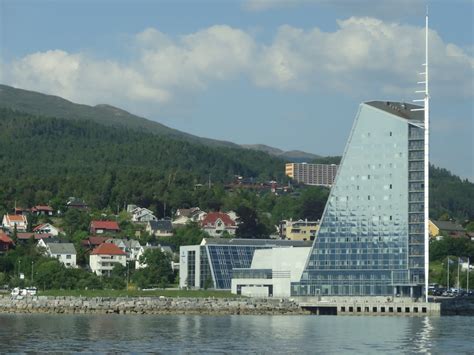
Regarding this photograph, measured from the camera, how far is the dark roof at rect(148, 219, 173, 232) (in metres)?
193

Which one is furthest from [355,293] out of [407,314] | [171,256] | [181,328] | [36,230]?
[36,230]

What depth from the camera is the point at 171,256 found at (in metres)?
152

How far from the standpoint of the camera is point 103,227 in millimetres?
180250

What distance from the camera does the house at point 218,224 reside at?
18988 cm

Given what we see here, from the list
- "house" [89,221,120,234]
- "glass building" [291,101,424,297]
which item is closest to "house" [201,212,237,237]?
"house" [89,221,120,234]

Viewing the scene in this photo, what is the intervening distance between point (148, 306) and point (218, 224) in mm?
80313

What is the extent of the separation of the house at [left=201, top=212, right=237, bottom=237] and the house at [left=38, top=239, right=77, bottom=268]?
33738 mm

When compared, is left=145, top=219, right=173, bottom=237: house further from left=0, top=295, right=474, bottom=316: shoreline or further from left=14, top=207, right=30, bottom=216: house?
left=0, top=295, right=474, bottom=316: shoreline

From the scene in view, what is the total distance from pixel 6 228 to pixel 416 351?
115 m

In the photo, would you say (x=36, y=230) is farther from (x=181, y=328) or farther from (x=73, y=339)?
(x=73, y=339)

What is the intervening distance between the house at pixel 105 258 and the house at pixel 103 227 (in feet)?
66.0

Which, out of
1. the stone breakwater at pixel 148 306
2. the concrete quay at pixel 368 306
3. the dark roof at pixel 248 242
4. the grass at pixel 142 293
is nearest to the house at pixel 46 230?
the dark roof at pixel 248 242

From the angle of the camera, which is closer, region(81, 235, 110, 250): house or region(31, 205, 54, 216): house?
region(81, 235, 110, 250): house

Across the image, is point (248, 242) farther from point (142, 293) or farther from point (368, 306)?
point (368, 306)
